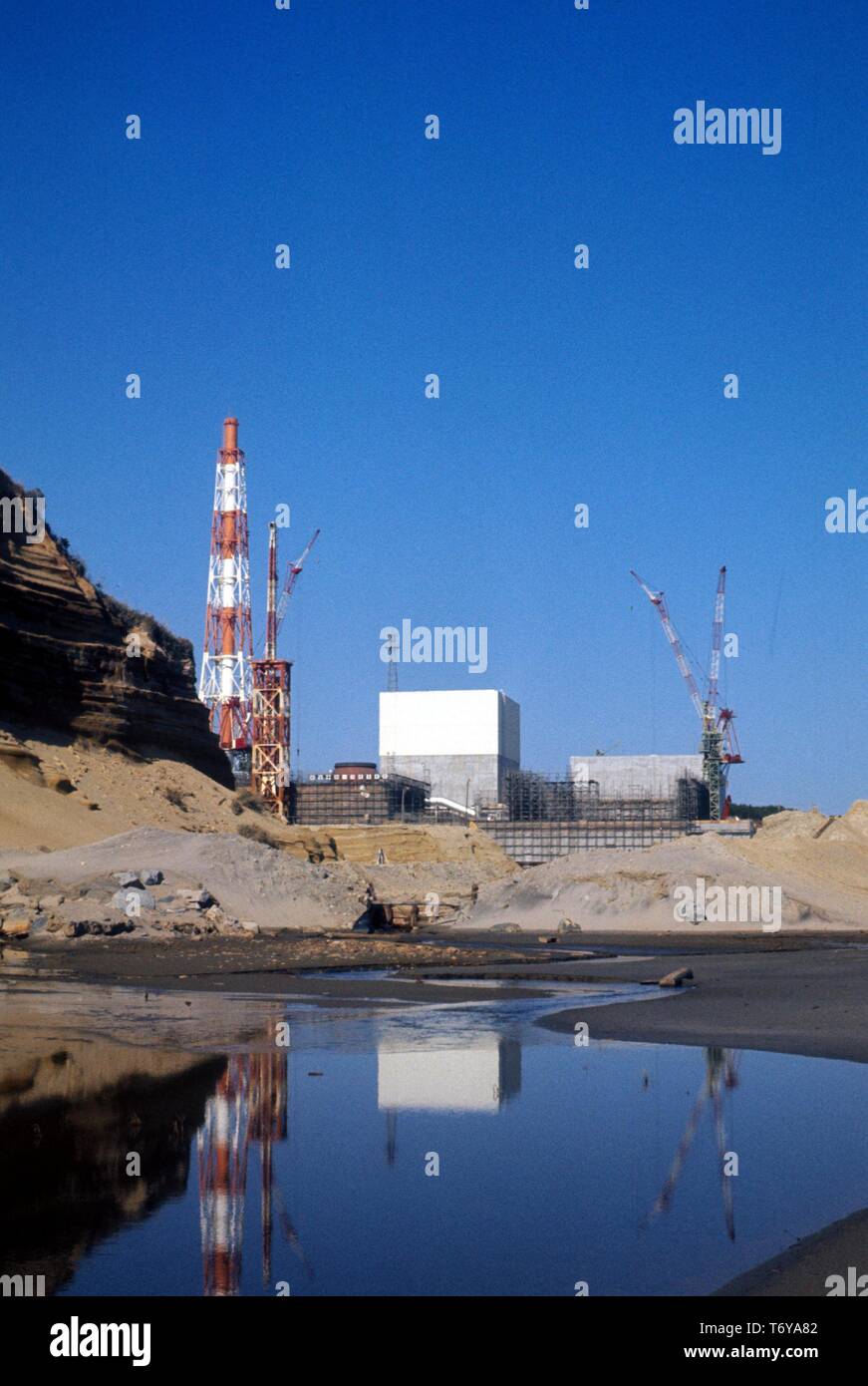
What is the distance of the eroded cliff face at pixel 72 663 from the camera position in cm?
5859

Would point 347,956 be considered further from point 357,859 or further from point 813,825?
point 813,825

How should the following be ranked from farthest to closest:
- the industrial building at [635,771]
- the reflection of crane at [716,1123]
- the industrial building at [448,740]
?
the industrial building at [448,740]
the industrial building at [635,771]
the reflection of crane at [716,1123]

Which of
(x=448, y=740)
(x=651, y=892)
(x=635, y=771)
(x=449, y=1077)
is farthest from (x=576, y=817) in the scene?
(x=449, y=1077)

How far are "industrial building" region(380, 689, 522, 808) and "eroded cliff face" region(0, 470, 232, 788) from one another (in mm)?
58689

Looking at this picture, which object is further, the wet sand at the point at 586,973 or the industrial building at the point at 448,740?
the industrial building at the point at 448,740

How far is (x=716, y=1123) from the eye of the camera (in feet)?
37.4

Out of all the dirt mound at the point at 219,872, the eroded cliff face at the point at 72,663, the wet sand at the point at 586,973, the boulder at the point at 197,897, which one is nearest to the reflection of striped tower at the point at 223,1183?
the wet sand at the point at 586,973

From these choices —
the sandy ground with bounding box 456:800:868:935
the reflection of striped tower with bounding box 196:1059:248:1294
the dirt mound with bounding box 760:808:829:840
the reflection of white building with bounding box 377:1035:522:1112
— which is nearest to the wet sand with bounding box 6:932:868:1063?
the reflection of white building with bounding box 377:1035:522:1112

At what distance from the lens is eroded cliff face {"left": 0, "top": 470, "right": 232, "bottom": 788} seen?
2307 inches

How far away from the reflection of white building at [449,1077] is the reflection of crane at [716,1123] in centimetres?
180

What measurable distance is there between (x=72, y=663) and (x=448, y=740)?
7043 cm

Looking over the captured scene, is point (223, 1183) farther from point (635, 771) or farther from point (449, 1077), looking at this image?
point (635, 771)

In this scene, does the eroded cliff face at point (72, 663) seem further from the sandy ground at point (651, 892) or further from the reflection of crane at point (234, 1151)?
the reflection of crane at point (234, 1151)

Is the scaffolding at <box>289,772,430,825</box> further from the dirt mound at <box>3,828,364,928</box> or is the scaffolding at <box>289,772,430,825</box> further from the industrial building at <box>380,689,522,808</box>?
the dirt mound at <box>3,828,364,928</box>
